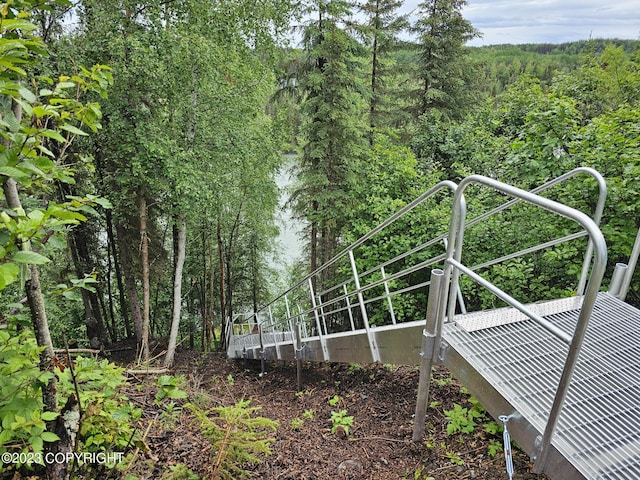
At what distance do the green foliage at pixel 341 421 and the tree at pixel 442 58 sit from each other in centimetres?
1162

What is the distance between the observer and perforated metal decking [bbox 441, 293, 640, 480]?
1.60 m

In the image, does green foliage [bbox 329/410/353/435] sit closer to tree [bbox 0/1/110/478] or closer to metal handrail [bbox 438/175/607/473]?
metal handrail [bbox 438/175/607/473]

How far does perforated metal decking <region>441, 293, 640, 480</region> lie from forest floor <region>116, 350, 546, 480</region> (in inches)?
23.0

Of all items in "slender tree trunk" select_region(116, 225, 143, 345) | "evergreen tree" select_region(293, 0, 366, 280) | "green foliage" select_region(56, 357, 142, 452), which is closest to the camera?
"green foliage" select_region(56, 357, 142, 452)

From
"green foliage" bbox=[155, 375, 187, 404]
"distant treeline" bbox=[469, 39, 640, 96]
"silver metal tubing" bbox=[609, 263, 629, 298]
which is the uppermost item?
"distant treeline" bbox=[469, 39, 640, 96]

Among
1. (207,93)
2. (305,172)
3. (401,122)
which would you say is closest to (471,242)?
(305,172)

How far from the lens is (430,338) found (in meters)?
2.29

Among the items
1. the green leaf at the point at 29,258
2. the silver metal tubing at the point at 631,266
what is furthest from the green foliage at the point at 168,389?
the silver metal tubing at the point at 631,266

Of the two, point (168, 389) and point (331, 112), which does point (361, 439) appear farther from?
point (331, 112)

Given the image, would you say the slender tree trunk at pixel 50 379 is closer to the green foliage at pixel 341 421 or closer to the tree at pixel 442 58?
the green foliage at pixel 341 421

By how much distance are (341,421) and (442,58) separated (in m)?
12.7

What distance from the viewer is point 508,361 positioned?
83.8 inches

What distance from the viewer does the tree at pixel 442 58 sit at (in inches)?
474

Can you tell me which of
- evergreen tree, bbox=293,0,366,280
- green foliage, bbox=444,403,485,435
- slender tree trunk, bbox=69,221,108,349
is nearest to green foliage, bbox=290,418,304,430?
green foliage, bbox=444,403,485,435
